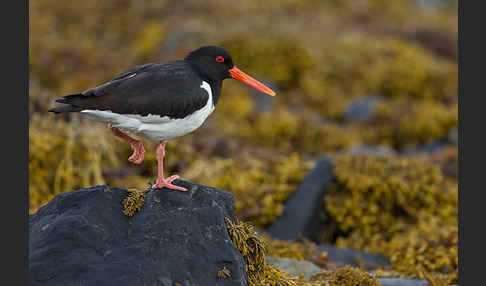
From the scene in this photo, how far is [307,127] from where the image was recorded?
1228 cm

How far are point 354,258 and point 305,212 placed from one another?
1128mm

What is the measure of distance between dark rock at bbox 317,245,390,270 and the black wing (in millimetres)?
3092

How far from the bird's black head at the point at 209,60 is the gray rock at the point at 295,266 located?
211 cm

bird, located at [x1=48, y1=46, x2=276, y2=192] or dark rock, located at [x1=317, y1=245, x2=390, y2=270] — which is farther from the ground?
bird, located at [x1=48, y1=46, x2=276, y2=192]

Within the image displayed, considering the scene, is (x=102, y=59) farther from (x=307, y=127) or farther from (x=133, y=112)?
(x=133, y=112)

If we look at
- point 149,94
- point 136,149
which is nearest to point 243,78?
Result: point 149,94

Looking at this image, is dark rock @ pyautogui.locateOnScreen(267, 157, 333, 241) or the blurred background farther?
the blurred background

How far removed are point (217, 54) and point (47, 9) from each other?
16.5 metres

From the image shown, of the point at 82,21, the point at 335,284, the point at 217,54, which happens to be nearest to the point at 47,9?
the point at 82,21

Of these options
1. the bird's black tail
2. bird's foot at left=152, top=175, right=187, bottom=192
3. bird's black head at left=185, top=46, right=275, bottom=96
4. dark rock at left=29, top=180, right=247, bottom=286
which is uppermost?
bird's black head at left=185, top=46, right=275, bottom=96

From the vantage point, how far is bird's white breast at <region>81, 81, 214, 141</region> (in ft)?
14.1

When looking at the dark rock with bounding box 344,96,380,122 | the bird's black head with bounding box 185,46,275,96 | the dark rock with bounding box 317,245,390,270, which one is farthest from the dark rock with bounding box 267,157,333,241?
the dark rock with bounding box 344,96,380,122

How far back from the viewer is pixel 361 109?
14.0 meters

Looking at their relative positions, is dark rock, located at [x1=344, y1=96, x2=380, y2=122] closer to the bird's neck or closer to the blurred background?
the blurred background
